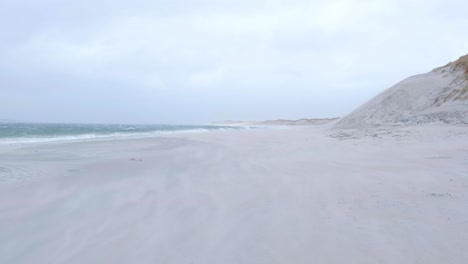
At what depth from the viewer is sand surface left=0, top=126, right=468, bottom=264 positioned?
2.64 metres

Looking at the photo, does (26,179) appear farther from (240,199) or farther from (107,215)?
(240,199)

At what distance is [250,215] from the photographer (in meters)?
3.56

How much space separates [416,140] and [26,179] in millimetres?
9362

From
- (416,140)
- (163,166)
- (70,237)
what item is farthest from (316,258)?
(416,140)

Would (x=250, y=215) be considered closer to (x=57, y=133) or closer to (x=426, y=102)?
(x=426, y=102)

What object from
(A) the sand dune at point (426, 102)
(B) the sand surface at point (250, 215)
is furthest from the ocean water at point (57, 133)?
(A) the sand dune at point (426, 102)

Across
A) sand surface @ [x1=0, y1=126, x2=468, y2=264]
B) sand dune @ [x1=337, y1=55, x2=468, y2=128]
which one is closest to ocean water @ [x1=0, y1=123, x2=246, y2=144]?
sand surface @ [x1=0, y1=126, x2=468, y2=264]

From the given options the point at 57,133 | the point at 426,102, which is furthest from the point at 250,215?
the point at 57,133

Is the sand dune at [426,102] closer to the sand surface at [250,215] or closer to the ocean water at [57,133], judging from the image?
the sand surface at [250,215]

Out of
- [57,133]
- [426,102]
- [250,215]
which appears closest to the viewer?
[250,215]

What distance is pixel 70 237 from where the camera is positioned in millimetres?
3107

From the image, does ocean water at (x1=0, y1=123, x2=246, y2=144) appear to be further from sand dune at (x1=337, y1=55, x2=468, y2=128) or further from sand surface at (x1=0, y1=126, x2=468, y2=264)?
sand dune at (x1=337, y1=55, x2=468, y2=128)

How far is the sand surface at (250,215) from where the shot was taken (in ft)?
8.66

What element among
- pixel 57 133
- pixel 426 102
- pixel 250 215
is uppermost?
pixel 426 102
